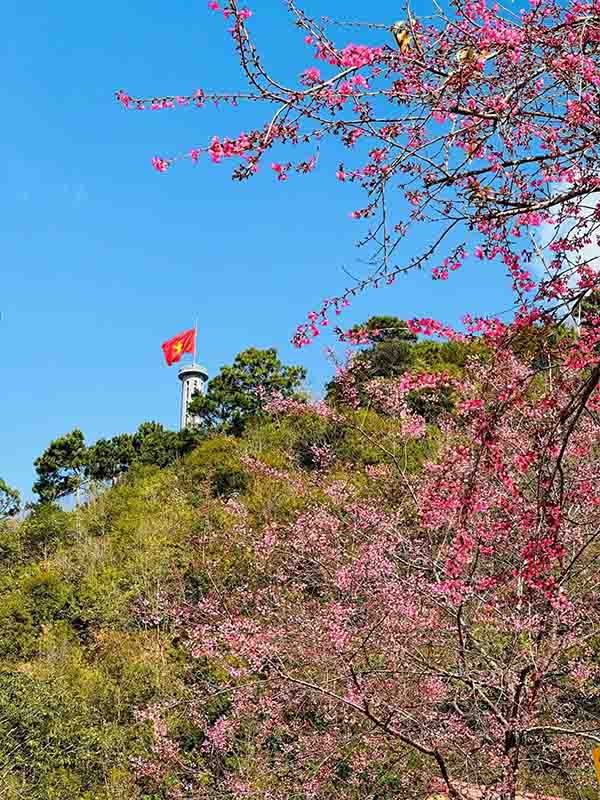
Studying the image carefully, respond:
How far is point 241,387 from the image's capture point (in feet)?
64.0

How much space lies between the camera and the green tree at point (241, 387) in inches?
750

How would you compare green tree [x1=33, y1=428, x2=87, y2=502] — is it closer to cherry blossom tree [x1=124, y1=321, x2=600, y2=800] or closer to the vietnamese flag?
the vietnamese flag

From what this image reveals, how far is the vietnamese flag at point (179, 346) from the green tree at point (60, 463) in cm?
812

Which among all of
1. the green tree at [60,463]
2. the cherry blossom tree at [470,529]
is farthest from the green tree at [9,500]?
the cherry blossom tree at [470,529]

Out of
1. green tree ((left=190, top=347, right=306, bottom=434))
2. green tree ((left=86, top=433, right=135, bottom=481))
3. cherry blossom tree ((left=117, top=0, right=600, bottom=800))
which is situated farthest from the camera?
green tree ((left=86, top=433, right=135, bottom=481))

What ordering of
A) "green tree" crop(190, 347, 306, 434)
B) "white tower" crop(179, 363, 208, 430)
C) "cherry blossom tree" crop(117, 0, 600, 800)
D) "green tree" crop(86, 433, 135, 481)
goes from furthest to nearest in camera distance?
"white tower" crop(179, 363, 208, 430)
"green tree" crop(86, 433, 135, 481)
"green tree" crop(190, 347, 306, 434)
"cherry blossom tree" crop(117, 0, 600, 800)

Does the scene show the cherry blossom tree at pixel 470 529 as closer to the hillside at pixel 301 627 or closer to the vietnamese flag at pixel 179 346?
the hillside at pixel 301 627

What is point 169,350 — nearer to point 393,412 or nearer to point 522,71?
point 393,412

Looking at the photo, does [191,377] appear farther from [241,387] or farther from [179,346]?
[241,387]

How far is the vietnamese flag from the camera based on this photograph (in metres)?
30.9

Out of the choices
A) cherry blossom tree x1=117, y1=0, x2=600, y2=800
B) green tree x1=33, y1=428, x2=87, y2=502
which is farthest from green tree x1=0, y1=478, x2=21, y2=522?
cherry blossom tree x1=117, y1=0, x2=600, y2=800

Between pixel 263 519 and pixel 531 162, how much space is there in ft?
29.9

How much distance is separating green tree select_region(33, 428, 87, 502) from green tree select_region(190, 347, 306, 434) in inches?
190

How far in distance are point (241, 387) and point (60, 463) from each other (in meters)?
6.90
